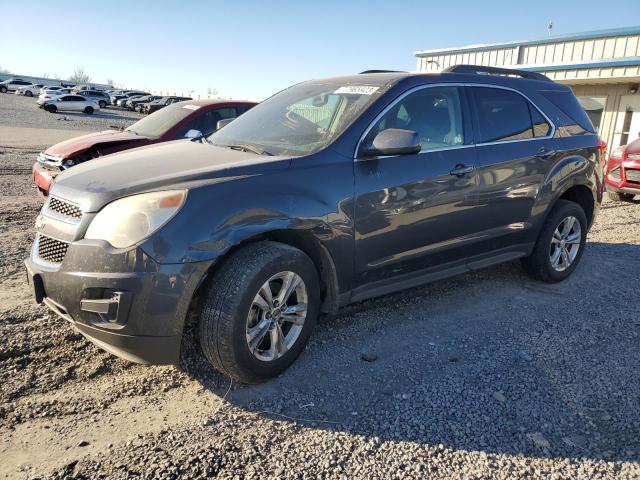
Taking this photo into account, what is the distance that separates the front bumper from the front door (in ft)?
4.12

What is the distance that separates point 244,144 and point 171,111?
466cm

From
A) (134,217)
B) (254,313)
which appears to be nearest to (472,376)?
(254,313)

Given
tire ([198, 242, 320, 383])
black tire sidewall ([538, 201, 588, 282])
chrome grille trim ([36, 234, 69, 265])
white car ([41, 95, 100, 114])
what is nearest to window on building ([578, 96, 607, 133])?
black tire sidewall ([538, 201, 588, 282])

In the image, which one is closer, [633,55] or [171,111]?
[171,111]

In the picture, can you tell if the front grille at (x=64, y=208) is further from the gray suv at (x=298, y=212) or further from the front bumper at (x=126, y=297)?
the front bumper at (x=126, y=297)

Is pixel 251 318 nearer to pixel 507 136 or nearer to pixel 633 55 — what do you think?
pixel 507 136

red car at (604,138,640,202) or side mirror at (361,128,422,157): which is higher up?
side mirror at (361,128,422,157)

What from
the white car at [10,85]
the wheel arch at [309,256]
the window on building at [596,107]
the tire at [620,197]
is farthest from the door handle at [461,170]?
the white car at [10,85]

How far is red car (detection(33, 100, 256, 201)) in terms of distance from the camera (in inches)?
270

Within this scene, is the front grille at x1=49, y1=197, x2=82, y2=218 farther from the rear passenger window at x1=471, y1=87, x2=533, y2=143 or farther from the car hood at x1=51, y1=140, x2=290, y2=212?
the rear passenger window at x1=471, y1=87, x2=533, y2=143

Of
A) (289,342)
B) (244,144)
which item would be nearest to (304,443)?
(289,342)

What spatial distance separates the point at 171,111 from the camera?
26.3ft

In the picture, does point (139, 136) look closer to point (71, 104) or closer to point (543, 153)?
point (543, 153)

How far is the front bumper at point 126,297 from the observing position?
2.73m
